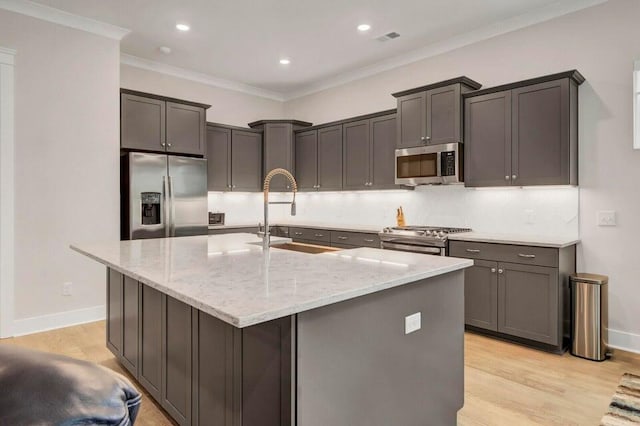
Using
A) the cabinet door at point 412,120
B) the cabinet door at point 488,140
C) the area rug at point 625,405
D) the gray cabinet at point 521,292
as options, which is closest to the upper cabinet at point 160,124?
the cabinet door at point 412,120

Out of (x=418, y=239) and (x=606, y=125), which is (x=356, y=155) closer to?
(x=418, y=239)

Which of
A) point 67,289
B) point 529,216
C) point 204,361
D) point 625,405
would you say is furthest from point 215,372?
point 529,216

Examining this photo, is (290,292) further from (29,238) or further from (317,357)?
(29,238)

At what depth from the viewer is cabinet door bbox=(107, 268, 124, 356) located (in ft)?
9.40

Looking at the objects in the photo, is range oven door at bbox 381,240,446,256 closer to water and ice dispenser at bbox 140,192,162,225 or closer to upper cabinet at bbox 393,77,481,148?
upper cabinet at bbox 393,77,481,148

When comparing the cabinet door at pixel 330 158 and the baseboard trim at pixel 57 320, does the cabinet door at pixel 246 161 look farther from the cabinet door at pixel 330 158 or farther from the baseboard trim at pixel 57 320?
the baseboard trim at pixel 57 320

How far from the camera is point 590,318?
10.5ft

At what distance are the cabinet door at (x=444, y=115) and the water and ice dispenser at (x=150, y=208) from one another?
3.16 m

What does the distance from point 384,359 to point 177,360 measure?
111 centimetres

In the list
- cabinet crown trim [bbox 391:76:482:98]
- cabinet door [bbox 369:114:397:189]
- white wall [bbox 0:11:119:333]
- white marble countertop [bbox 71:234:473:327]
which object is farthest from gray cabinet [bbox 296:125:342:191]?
white marble countertop [bbox 71:234:473:327]

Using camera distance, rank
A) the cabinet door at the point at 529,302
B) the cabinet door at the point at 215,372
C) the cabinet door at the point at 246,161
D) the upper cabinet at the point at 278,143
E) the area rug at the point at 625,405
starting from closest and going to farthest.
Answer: the cabinet door at the point at 215,372
the area rug at the point at 625,405
the cabinet door at the point at 529,302
the cabinet door at the point at 246,161
the upper cabinet at the point at 278,143

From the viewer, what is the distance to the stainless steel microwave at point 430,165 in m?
4.09

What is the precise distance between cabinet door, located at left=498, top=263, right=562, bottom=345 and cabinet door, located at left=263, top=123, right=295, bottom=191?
3587 millimetres

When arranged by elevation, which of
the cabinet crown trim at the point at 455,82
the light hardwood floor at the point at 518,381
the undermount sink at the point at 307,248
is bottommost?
the light hardwood floor at the point at 518,381
